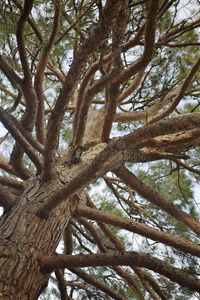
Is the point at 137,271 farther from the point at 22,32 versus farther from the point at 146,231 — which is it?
the point at 22,32

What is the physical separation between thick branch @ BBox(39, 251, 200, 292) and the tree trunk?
2.7 inches

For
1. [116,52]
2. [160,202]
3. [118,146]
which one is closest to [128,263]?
[118,146]

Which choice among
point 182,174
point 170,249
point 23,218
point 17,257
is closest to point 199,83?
point 182,174

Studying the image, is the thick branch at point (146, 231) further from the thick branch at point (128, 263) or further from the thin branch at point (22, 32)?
the thin branch at point (22, 32)

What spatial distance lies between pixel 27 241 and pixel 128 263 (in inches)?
18.0

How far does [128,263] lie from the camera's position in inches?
43.7

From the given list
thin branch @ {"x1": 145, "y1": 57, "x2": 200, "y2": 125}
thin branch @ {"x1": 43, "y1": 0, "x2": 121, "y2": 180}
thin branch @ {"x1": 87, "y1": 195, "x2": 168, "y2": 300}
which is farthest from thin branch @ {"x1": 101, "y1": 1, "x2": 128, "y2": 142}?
thin branch @ {"x1": 87, "y1": 195, "x2": 168, "y2": 300}

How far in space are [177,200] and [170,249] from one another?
1.96ft

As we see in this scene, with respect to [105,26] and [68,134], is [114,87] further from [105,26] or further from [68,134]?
[68,134]

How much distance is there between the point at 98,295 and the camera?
7.03ft

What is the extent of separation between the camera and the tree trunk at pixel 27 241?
3.35 ft

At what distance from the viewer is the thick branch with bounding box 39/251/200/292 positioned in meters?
1.08

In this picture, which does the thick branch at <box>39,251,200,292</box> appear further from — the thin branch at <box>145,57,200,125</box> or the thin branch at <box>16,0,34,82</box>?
the thin branch at <box>145,57,200,125</box>

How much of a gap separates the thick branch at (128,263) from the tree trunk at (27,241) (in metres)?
0.07
